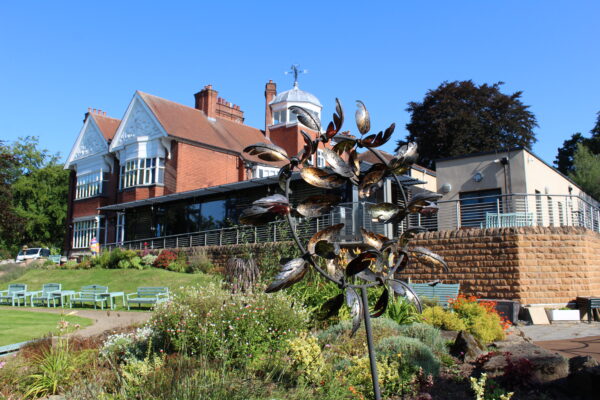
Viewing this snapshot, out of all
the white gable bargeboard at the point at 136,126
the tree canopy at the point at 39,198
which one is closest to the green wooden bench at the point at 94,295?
the white gable bargeboard at the point at 136,126

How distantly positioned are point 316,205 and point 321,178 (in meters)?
0.14

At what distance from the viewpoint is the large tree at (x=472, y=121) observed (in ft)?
99.3

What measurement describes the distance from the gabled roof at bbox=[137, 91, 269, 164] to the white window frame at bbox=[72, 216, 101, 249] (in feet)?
27.2

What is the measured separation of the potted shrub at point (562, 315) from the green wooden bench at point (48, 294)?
1459 centimetres

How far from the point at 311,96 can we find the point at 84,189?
17.7 m

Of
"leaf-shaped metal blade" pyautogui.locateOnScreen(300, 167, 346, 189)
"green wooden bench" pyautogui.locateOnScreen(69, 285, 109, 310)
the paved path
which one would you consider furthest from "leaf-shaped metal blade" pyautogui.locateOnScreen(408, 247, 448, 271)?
"green wooden bench" pyautogui.locateOnScreen(69, 285, 109, 310)

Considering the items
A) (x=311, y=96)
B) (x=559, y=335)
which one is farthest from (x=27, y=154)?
(x=559, y=335)

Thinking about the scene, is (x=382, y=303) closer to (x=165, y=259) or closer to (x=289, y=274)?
(x=289, y=274)

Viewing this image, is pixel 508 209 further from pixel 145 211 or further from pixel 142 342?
pixel 145 211

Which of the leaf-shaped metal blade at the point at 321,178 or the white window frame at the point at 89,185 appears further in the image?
the white window frame at the point at 89,185

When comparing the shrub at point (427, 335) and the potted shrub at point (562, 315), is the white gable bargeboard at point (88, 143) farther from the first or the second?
the shrub at point (427, 335)

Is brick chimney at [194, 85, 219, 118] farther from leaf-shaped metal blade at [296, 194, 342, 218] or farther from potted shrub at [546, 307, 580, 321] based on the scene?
leaf-shaped metal blade at [296, 194, 342, 218]

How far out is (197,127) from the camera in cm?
3164

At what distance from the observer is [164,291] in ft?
46.6
